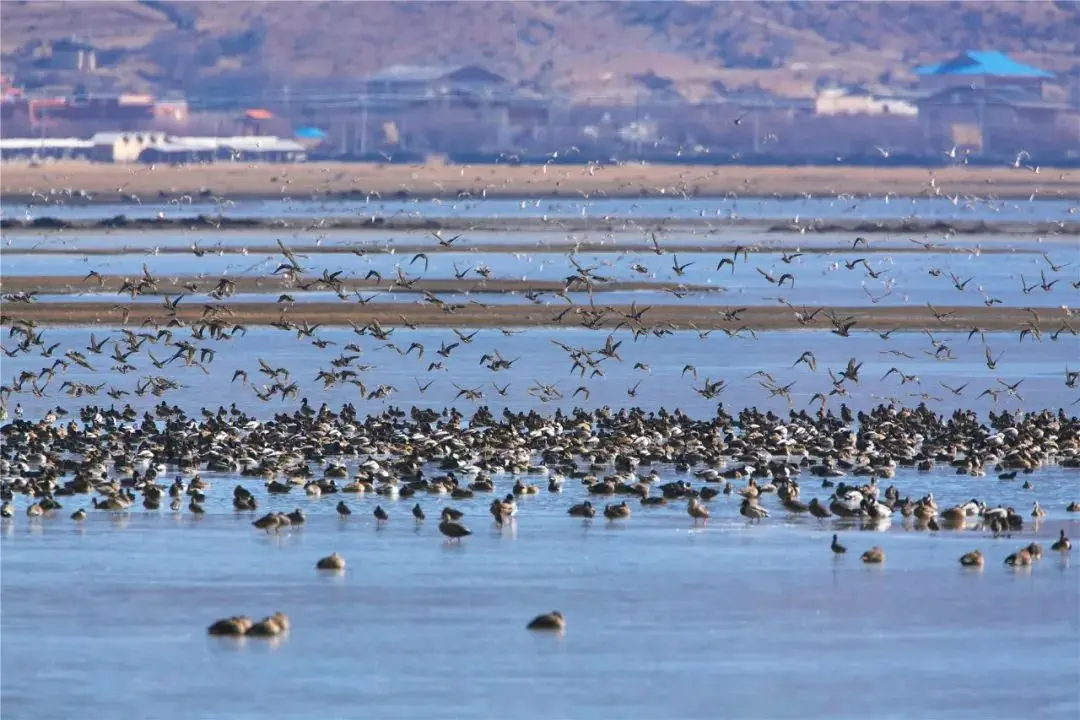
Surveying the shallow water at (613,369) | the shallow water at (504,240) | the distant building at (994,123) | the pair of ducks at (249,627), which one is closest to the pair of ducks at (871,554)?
the pair of ducks at (249,627)

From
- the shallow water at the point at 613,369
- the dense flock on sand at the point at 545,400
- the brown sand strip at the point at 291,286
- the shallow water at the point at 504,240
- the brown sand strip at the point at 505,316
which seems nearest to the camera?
the dense flock on sand at the point at 545,400

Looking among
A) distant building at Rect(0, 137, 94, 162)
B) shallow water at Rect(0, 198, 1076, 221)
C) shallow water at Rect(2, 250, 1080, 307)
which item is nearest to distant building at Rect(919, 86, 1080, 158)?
shallow water at Rect(0, 198, 1076, 221)

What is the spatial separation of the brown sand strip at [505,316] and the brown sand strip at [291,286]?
3074 mm

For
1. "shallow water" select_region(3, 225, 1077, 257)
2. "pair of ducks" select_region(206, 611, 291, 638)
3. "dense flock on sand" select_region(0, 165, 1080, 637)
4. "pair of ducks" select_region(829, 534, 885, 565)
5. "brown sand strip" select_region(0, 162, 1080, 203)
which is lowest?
"pair of ducks" select_region(206, 611, 291, 638)

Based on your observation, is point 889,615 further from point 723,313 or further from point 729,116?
point 729,116

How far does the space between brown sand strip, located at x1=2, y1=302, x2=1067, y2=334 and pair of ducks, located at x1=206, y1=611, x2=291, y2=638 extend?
25545 millimetres

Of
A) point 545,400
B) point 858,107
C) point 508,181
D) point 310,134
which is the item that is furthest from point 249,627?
point 858,107

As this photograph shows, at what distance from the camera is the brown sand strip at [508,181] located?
380 feet

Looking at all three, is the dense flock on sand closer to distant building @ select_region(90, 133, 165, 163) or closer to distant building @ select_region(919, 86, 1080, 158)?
distant building @ select_region(90, 133, 165, 163)

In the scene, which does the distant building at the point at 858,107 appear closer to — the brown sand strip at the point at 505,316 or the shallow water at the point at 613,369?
the brown sand strip at the point at 505,316

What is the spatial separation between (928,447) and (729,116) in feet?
535

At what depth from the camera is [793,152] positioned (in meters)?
170

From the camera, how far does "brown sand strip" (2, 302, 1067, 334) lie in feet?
134

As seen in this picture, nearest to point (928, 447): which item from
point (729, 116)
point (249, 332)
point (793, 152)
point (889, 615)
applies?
point (889, 615)
